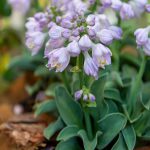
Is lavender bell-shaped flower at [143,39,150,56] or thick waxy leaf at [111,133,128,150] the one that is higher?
lavender bell-shaped flower at [143,39,150,56]

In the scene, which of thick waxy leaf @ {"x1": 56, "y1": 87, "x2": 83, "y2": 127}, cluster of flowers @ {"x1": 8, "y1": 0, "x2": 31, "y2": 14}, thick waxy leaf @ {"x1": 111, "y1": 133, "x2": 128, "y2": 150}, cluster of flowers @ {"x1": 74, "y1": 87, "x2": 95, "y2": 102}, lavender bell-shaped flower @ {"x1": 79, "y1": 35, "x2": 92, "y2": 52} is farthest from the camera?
cluster of flowers @ {"x1": 8, "y1": 0, "x2": 31, "y2": 14}

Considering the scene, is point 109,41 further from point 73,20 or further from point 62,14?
point 62,14

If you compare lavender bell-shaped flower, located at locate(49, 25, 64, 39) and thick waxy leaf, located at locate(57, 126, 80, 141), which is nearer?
lavender bell-shaped flower, located at locate(49, 25, 64, 39)

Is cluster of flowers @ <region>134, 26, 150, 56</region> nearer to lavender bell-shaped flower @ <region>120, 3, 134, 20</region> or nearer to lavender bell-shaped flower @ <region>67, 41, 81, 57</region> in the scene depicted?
lavender bell-shaped flower @ <region>120, 3, 134, 20</region>

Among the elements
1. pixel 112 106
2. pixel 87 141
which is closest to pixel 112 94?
pixel 112 106

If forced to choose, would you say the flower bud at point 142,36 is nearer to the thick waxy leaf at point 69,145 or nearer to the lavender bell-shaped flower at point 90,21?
the lavender bell-shaped flower at point 90,21

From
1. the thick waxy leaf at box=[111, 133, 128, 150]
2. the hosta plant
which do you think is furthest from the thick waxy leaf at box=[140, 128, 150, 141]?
the thick waxy leaf at box=[111, 133, 128, 150]

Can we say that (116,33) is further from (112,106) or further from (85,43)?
(112,106)
